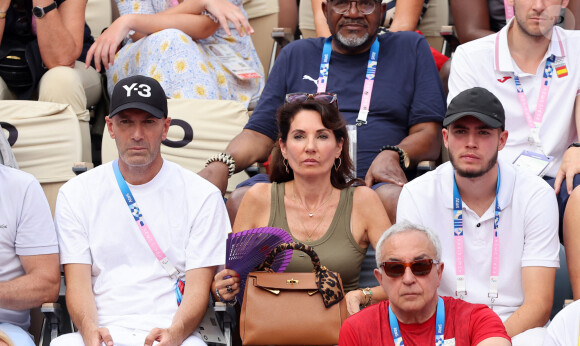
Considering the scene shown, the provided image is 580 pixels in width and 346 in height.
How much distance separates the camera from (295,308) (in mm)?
3787

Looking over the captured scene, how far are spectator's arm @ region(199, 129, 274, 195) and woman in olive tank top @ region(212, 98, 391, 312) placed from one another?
47 cm

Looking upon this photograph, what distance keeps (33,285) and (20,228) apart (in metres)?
0.27

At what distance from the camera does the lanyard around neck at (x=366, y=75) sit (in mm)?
5191

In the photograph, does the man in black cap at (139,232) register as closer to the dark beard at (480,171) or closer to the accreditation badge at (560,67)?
the dark beard at (480,171)

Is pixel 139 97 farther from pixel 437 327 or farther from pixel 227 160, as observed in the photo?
pixel 437 327

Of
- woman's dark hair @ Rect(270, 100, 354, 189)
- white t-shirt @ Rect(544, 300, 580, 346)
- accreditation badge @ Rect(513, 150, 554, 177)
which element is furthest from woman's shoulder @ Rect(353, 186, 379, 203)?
white t-shirt @ Rect(544, 300, 580, 346)

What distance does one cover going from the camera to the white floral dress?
19.3 ft

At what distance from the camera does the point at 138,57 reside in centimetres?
602

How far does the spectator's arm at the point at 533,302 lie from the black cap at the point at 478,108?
637mm

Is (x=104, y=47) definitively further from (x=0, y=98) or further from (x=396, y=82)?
(x=396, y=82)

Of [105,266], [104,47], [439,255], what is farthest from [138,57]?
[439,255]

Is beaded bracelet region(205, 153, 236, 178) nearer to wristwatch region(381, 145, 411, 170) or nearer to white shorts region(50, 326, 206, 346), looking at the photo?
wristwatch region(381, 145, 411, 170)

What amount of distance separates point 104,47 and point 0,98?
0.74m

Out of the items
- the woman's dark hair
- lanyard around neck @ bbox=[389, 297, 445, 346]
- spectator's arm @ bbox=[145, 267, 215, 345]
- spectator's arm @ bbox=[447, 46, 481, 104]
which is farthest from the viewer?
spectator's arm @ bbox=[447, 46, 481, 104]
